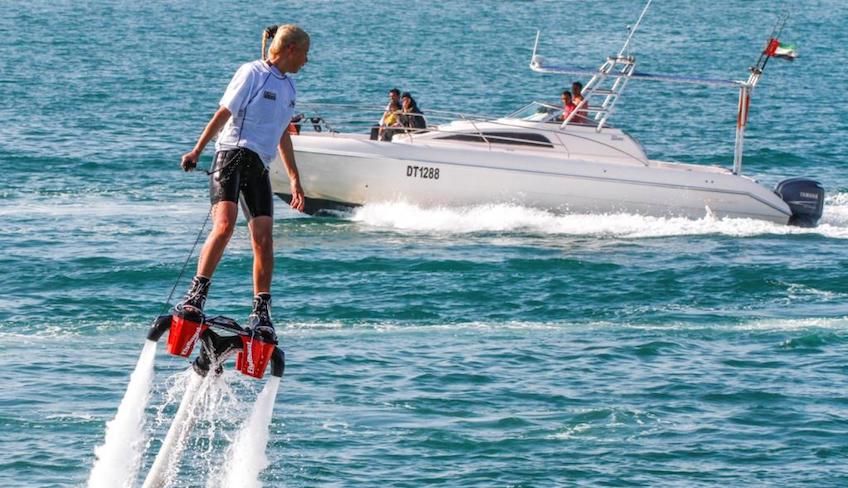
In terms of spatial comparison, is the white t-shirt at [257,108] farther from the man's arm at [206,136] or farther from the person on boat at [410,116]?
the person on boat at [410,116]

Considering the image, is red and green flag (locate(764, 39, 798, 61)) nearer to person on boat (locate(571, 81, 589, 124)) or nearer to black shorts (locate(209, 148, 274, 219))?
person on boat (locate(571, 81, 589, 124))

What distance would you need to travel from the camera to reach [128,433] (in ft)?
42.5

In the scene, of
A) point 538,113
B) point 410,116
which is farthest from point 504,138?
point 410,116

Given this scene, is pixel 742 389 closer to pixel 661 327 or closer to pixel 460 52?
pixel 661 327

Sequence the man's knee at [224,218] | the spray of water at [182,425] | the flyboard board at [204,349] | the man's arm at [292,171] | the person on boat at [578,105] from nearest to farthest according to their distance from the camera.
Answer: the flyboard board at [204,349] → the man's knee at [224,218] → the man's arm at [292,171] → the spray of water at [182,425] → the person on boat at [578,105]

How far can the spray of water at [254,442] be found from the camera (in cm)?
1280

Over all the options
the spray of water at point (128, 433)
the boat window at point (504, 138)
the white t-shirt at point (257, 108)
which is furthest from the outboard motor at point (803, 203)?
the white t-shirt at point (257, 108)

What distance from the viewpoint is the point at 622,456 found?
20.1 metres

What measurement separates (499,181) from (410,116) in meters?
2.22

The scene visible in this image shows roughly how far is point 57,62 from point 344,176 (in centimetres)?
3899

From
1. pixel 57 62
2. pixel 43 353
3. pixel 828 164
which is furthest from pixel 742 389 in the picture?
pixel 57 62

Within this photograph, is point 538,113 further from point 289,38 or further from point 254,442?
point 289,38

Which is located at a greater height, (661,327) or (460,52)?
(460,52)

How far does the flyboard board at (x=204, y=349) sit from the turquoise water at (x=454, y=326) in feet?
5.65
